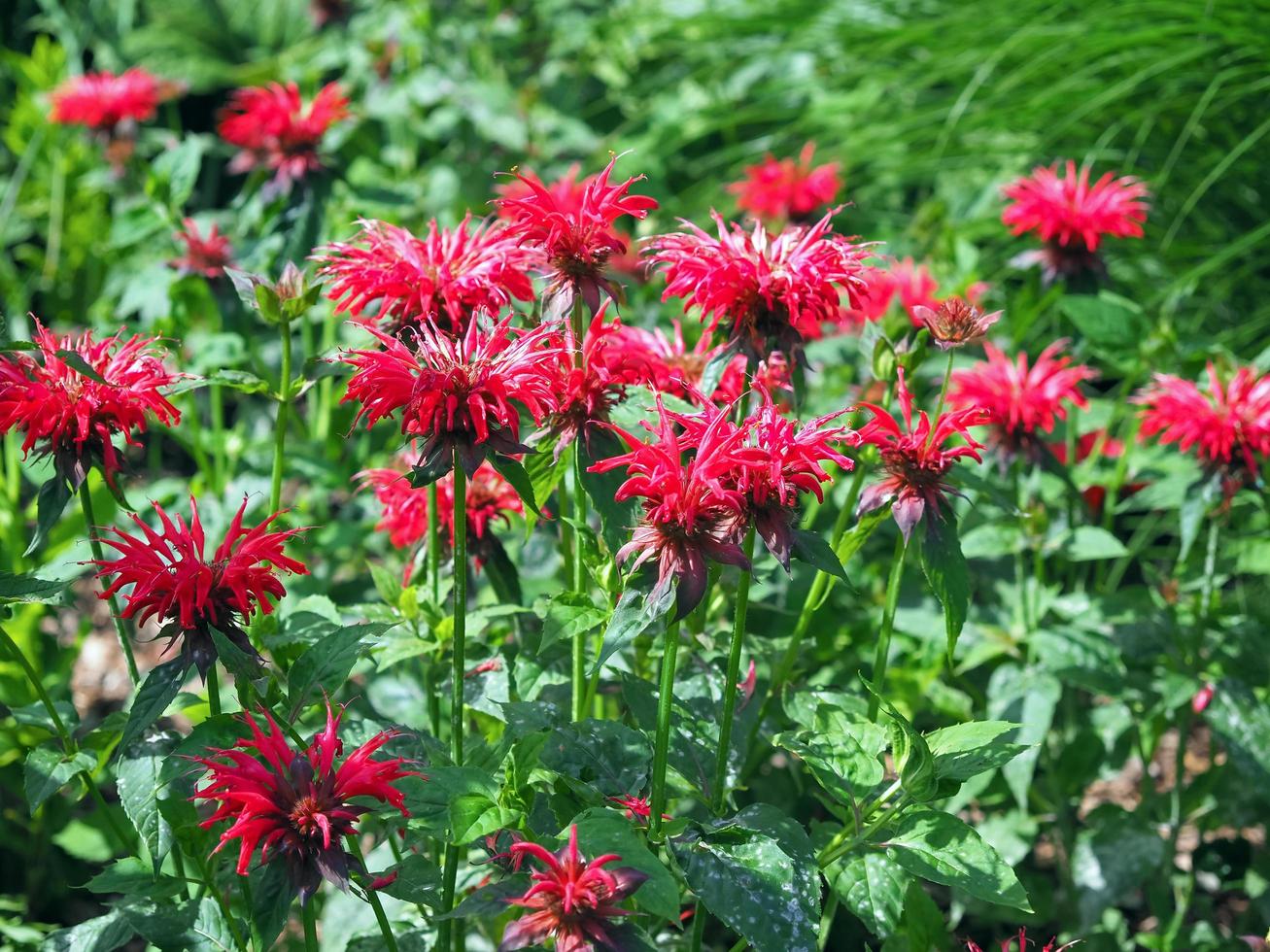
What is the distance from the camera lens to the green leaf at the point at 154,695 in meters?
1.03

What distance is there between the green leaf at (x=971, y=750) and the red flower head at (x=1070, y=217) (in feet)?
2.94

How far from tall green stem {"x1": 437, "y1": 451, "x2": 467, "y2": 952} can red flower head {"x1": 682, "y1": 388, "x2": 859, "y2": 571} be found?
0.63 ft

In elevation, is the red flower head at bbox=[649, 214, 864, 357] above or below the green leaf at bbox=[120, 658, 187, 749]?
above

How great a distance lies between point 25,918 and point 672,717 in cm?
126

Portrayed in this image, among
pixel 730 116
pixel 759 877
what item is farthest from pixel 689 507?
pixel 730 116

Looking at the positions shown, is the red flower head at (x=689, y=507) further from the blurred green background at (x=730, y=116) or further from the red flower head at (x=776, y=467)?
the blurred green background at (x=730, y=116)

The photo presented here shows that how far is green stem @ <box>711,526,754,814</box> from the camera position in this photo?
102 centimetres

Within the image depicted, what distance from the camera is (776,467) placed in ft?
3.11

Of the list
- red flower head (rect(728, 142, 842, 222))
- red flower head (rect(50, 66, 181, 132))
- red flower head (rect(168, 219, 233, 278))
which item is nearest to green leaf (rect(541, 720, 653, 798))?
red flower head (rect(168, 219, 233, 278))

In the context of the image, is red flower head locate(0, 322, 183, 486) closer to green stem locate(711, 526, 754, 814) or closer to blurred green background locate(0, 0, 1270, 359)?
green stem locate(711, 526, 754, 814)

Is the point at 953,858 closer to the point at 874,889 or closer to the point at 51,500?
the point at 874,889

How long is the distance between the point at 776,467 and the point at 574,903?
1.14ft

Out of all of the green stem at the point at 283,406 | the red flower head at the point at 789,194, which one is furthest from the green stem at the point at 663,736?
the red flower head at the point at 789,194

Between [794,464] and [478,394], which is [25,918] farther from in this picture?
[794,464]
